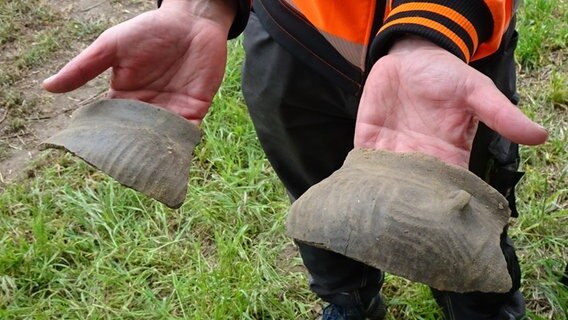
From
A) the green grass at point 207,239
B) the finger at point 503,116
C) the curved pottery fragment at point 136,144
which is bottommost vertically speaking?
the green grass at point 207,239

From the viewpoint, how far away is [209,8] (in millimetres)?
1340

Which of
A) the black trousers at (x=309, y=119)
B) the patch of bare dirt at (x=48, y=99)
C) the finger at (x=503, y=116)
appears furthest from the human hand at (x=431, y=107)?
the patch of bare dirt at (x=48, y=99)

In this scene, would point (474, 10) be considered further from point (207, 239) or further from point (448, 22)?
point (207, 239)

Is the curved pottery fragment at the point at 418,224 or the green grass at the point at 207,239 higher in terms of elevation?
the curved pottery fragment at the point at 418,224

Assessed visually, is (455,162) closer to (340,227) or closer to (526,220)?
(340,227)

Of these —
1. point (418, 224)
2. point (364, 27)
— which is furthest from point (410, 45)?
point (418, 224)

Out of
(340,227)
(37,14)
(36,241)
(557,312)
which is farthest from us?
(37,14)

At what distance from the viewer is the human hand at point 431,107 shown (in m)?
0.94

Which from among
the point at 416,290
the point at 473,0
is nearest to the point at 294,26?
the point at 473,0

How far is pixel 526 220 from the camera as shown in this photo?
6.90 ft

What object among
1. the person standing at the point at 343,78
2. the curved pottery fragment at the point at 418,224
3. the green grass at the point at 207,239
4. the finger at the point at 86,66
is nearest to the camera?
the curved pottery fragment at the point at 418,224

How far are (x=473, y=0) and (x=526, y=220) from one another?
1.17 m

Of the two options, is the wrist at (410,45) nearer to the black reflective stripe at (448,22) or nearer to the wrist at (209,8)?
the black reflective stripe at (448,22)

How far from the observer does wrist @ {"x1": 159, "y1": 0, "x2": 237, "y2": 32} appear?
1.33 m
